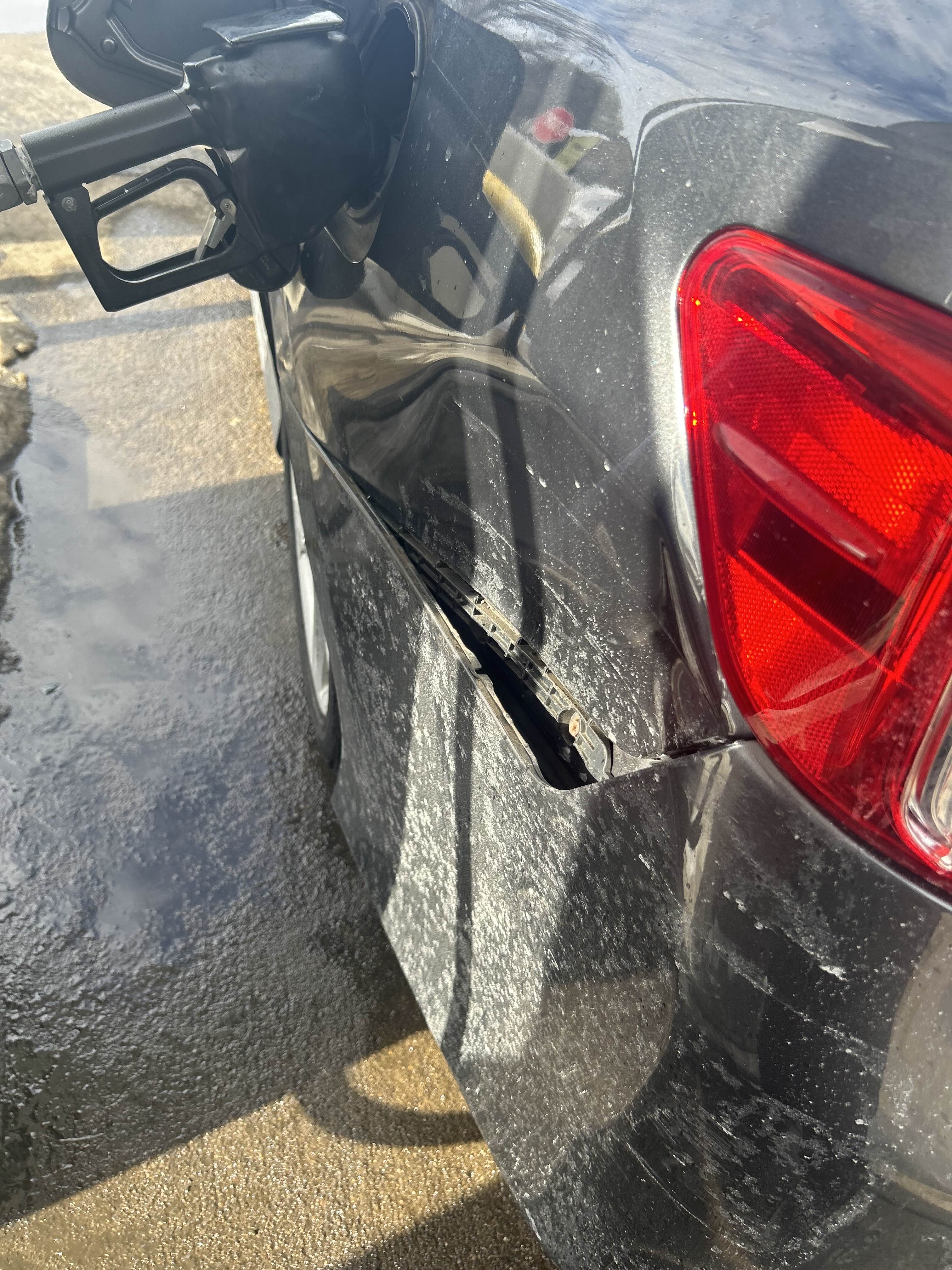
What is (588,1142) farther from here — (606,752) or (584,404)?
(584,404)

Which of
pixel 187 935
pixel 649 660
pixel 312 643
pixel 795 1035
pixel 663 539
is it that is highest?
pixel 663 539

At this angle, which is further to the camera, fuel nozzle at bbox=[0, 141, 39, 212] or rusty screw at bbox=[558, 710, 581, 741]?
Result: fuel nozzle at bbox=[0, 141, 39, 212]

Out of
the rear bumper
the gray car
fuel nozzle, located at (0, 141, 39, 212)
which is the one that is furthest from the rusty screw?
fuel nozzle, located at (0, 141, 39, 212)

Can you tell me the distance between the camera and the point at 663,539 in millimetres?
858

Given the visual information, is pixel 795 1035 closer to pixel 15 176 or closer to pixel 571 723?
pixel 571 723

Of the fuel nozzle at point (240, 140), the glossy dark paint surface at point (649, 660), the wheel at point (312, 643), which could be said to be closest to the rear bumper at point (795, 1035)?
the glossy dark paint surface at point (649, 660)

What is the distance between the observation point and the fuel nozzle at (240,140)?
52.1 inches

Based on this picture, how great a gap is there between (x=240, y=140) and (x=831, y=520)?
1.05 metres

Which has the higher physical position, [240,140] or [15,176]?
[240,140]

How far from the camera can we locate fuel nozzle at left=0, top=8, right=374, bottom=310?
4.34 ft

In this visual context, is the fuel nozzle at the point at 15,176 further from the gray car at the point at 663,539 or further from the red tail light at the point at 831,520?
the red tail light at the point at 831,520

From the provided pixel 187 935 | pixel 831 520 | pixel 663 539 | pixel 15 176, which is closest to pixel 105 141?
pixel 15 176

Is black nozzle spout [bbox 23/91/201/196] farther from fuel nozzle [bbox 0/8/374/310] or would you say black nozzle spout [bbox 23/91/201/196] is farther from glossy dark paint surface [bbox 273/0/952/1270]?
glossy dark paint surface [bbox 273/0/952/1270]

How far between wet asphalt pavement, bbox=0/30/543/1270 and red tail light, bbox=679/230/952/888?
153 centimetres
